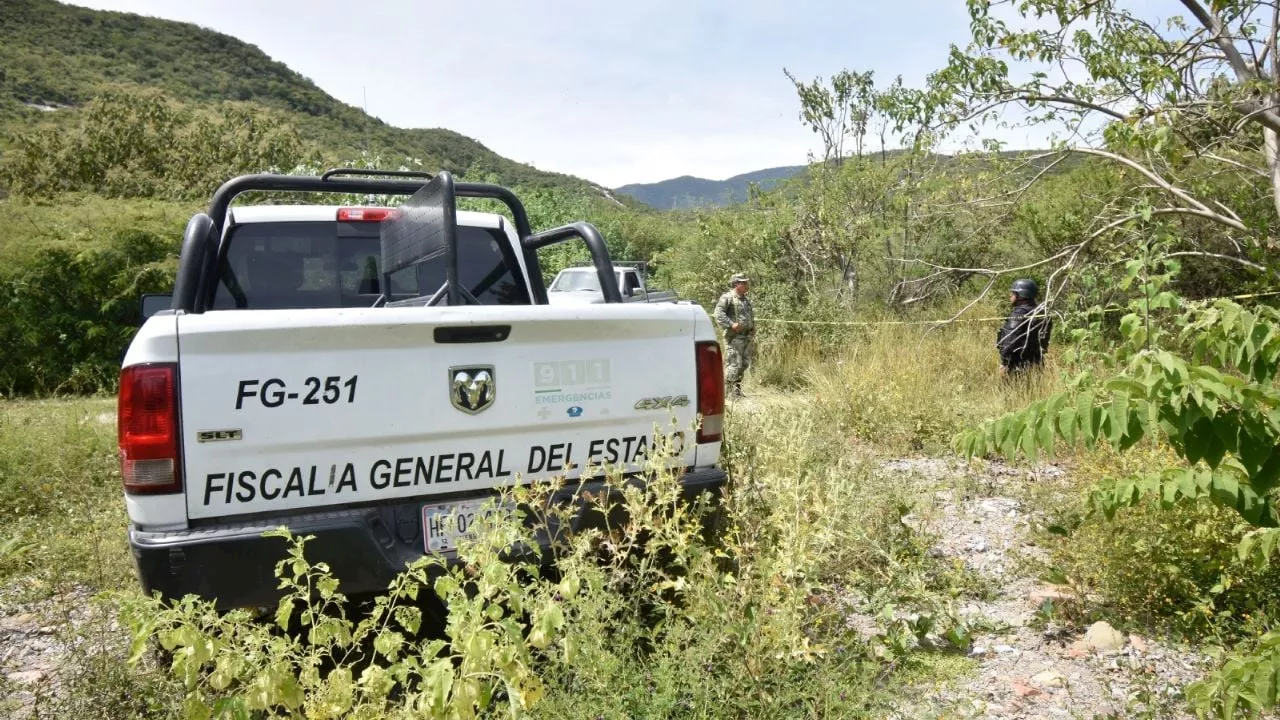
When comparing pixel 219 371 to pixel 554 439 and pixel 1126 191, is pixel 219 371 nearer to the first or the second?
pixel 554 439

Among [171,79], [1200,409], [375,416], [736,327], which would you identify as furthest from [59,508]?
[171,79]

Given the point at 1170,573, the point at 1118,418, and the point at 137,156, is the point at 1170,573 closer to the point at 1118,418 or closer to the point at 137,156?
the point at 1118,418

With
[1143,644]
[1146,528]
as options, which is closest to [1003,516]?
[1146,528]

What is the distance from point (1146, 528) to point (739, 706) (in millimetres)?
2294

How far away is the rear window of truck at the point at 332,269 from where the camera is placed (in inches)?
157

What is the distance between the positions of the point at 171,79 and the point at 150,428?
2294 inches

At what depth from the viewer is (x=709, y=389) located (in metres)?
3.38

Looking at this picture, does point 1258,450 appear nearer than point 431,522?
Yes

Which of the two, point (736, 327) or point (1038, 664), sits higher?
point (736, 327)

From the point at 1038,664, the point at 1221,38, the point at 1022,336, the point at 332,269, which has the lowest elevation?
the point at 1038,664

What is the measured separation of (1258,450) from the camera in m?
2.15

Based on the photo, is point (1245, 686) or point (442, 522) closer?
point (1245, 686)

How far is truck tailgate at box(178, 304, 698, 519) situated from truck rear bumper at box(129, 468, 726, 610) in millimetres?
72

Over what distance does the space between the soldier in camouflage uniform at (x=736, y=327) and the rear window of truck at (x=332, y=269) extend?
20.1 ft
